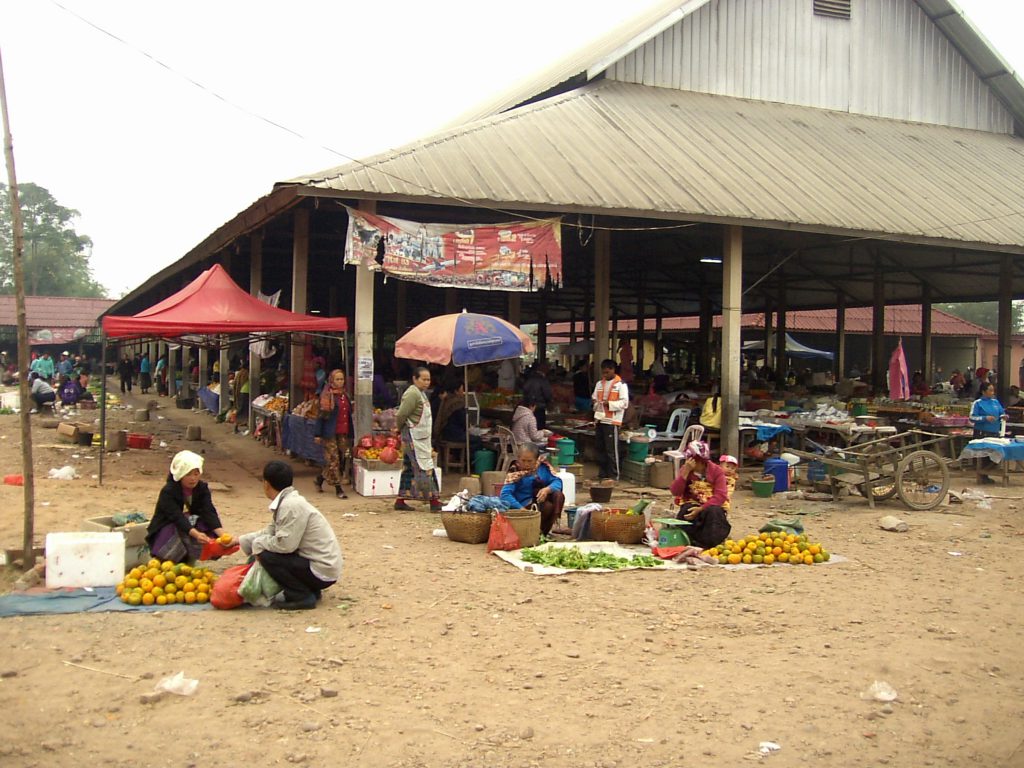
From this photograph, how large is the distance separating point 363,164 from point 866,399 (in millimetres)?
11754

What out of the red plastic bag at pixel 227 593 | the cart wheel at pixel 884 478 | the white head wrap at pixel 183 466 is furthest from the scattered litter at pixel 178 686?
the cart wheel at pixel 884 478

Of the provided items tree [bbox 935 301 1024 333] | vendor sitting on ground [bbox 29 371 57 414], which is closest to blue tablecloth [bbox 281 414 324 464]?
vendor sitting on ground [bbox 29 371 57 414]

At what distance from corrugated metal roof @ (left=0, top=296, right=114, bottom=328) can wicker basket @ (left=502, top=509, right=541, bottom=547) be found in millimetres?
38958

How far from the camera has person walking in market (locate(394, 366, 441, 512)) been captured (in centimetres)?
1092

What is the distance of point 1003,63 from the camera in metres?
20.3

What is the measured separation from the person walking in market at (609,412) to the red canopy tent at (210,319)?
3.79 metres

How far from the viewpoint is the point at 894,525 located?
34.8 feet

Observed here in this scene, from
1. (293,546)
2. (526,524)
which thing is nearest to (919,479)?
(526,524)

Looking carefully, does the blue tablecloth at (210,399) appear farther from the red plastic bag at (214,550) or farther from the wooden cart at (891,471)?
the red plastic bag at (214,550)

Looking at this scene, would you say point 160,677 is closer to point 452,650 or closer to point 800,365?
point 452,650

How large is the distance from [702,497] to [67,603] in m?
5.53

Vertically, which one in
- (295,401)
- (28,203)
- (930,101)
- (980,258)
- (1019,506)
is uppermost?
(28,203)

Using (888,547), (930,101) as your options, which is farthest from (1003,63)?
(888,547)

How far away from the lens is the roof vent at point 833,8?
19.5 m
